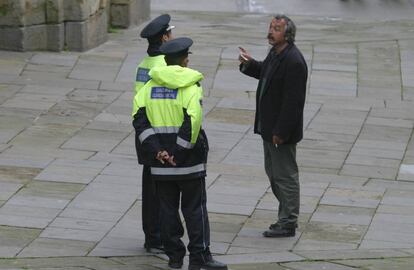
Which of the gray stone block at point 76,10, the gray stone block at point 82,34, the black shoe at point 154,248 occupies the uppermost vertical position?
the black shoe at point 154,248

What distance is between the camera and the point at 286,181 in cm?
917

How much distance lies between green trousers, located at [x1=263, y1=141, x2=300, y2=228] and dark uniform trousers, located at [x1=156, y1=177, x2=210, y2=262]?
108 centimetres

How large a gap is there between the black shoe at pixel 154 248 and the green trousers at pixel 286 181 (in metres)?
1.03

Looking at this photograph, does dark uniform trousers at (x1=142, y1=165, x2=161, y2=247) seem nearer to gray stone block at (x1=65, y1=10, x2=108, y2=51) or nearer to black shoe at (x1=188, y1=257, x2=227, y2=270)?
black shoe at (x1=188, y1=257, x2=227, y2=270)

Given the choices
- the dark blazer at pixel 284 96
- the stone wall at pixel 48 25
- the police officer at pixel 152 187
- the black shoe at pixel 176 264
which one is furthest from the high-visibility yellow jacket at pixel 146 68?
the stone wall at pixel 48 25

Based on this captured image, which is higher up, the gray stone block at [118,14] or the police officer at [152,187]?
the police officer at [152,187]

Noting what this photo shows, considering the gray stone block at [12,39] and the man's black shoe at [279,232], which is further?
the gray stone block at [12,39]

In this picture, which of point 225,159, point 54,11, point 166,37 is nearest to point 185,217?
point 166,37

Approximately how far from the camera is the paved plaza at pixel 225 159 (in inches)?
348

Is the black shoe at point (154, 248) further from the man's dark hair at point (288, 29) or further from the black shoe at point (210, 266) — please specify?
the man's dark hair at point (288, 29)

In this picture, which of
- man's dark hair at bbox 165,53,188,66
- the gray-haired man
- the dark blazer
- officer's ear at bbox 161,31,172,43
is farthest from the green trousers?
man's dark hair at bbox 165,53,188,66

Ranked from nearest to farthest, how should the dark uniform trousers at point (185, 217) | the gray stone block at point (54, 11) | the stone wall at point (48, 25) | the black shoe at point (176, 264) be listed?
the dark uniform trousers at point (185, 217), the black shoe at point (176, 264), the stone wall at point (48, 25), the gray stone block at point (54, 11)

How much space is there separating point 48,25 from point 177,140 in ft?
28.7

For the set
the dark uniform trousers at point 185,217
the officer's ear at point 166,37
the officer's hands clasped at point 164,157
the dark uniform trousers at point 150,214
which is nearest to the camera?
the officer's hands clasped at point 164,157
